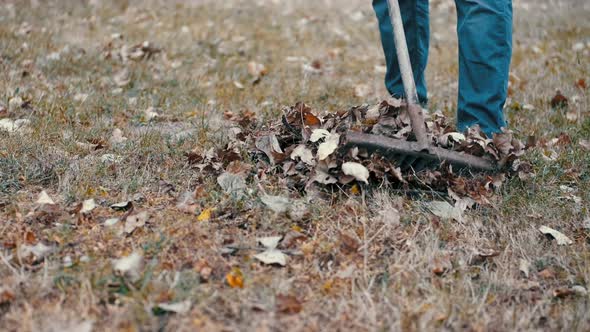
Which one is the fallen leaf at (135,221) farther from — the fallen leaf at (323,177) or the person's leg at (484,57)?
the person's leg at (484,57)

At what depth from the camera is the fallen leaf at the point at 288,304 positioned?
1.62 metres

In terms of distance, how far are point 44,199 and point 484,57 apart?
1.88 metres

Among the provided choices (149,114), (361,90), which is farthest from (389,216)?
(361,90)

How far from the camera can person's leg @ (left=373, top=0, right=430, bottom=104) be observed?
3.09 meters

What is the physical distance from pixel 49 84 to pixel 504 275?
287cm

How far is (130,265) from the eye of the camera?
170 centimetres

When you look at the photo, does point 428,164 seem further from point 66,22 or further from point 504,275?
point 66,22

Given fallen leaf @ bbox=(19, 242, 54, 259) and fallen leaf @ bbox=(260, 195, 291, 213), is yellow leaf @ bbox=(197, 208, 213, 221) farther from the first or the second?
fallen leaf @ bbox=(19, 242, 54, 259)

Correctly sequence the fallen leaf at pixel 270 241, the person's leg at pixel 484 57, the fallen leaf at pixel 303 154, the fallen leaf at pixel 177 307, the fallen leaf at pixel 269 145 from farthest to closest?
the person's leg at pixel 484 57, the fallen leaf at pixel 269 145, the fallen leaf at pixel 303 154, the fallen leaf at pixel 270 241, the fallen leaf at pixel 177 307

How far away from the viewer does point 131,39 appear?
182 inches

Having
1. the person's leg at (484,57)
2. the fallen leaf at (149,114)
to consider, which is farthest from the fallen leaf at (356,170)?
the fallen leaf at (149,114)

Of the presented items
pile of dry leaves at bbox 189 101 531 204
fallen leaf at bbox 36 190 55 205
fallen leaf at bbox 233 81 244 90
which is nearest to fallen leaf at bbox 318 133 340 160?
pile of dry leaves at bbox 189 101 531 204

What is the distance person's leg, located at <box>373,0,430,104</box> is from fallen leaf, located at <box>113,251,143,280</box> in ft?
5.97

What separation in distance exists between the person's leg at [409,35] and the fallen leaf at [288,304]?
67.4 inches
